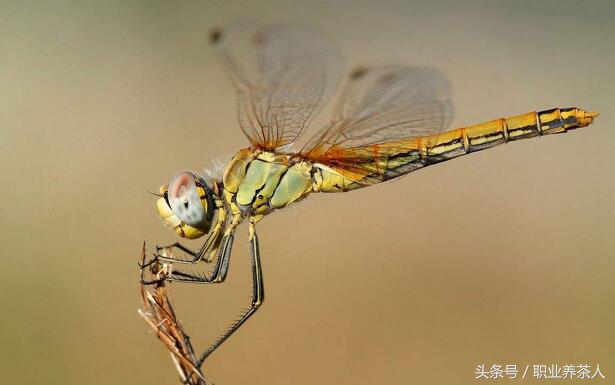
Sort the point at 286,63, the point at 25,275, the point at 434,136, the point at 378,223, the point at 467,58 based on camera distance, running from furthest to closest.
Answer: the point at 467,58 < the point at 378,223 < the point at 25,275 < the point at 434,136 < the point at 286,63

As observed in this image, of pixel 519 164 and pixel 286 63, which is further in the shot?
pixel 519 164

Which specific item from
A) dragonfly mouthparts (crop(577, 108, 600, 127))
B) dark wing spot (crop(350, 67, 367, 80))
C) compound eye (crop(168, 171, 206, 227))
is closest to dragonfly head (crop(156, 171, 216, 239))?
compound eye (crop(168, 171, 206, 227))

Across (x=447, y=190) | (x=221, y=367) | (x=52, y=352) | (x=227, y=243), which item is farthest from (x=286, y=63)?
(x=447, y=190)

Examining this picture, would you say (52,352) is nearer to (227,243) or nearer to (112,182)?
(112,182)

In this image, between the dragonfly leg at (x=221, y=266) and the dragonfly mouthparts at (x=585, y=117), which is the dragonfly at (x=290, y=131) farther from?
the dragonfly mouthparts at (x=585, y=117)

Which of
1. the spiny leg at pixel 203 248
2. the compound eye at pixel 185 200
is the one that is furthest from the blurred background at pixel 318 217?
the compound eye at pixel 185 200

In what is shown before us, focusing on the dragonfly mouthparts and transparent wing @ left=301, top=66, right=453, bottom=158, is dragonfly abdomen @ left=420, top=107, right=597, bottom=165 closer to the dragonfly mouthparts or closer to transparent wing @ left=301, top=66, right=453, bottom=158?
the dragonfly mouthparts

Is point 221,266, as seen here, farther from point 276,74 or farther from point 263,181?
point 276,74
